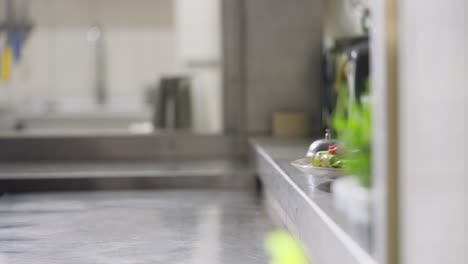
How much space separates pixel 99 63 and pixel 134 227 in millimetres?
4988

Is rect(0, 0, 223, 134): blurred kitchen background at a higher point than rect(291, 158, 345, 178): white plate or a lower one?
higher

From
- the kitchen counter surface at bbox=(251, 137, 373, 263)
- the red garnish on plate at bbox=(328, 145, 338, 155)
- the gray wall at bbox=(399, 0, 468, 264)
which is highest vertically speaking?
the gray wall at bbox=(399, 0, 468, 264)

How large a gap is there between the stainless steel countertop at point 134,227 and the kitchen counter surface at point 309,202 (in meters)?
0.19

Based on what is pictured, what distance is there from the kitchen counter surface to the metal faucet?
4051 mm

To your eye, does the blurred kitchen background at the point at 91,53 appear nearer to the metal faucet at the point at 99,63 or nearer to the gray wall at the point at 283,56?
the metal faucet at the point at 99,63

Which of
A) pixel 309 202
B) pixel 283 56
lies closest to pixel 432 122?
pixel 309 202

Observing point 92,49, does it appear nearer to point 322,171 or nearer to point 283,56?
point 283,56

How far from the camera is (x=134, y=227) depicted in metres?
2.98

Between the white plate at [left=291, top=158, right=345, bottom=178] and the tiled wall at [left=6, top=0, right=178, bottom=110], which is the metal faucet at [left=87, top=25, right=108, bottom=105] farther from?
the white plate at [left=291, top=158, right=345, bottom=178]

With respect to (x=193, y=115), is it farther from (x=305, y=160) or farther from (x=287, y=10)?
(x=305, y=160)

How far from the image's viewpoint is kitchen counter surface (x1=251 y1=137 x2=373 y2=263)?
139cm

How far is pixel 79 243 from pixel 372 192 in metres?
1.55

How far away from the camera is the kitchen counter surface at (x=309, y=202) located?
4.57ft

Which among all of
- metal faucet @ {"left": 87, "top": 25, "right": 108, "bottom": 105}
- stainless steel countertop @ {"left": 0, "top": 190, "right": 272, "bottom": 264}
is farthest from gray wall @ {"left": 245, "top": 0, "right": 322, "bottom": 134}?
metal faucet @ {"left": 87, "top": 25, "right": 108, "bottom": 105}
